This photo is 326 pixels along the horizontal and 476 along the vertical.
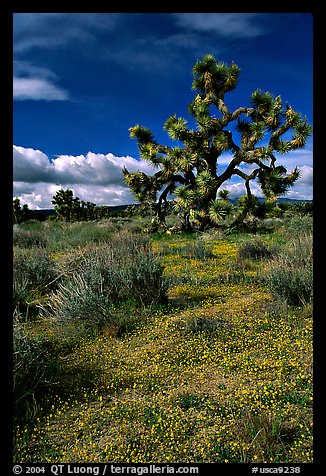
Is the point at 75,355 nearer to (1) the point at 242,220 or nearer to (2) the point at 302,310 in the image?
(2) the point at 302,310

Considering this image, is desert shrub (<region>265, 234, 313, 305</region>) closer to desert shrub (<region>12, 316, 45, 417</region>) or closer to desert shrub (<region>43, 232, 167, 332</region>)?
desert shrub (<region>43, 232, 167, 332</region>)

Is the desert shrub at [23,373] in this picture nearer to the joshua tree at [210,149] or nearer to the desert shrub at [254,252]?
the desert shrub at [254,252]

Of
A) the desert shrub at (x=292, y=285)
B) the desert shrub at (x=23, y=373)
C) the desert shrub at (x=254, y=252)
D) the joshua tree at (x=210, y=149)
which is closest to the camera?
the desert shrub at (x=23, y=373)

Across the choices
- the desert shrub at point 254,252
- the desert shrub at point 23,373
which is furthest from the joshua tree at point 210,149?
the desert shrub at point 23,373

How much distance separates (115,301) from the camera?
5.73 m

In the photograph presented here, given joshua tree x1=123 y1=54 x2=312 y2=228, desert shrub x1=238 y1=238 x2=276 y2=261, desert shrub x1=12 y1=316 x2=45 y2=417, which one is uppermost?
joshua tree x1=123 y1=54 x2=312 y2=228

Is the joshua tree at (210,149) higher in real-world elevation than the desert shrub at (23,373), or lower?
higher

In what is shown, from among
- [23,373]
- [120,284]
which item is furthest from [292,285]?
[23,373]

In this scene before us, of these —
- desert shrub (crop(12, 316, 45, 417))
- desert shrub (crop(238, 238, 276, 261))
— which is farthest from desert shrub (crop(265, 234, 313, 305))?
desert shrub (crop(12, 316, 45, 417))

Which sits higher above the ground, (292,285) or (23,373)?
(292,285)

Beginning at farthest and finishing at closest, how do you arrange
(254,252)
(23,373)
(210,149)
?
(210,149)
(254,252)
(23,373)

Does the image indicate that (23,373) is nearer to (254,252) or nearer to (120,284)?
(120,284)
